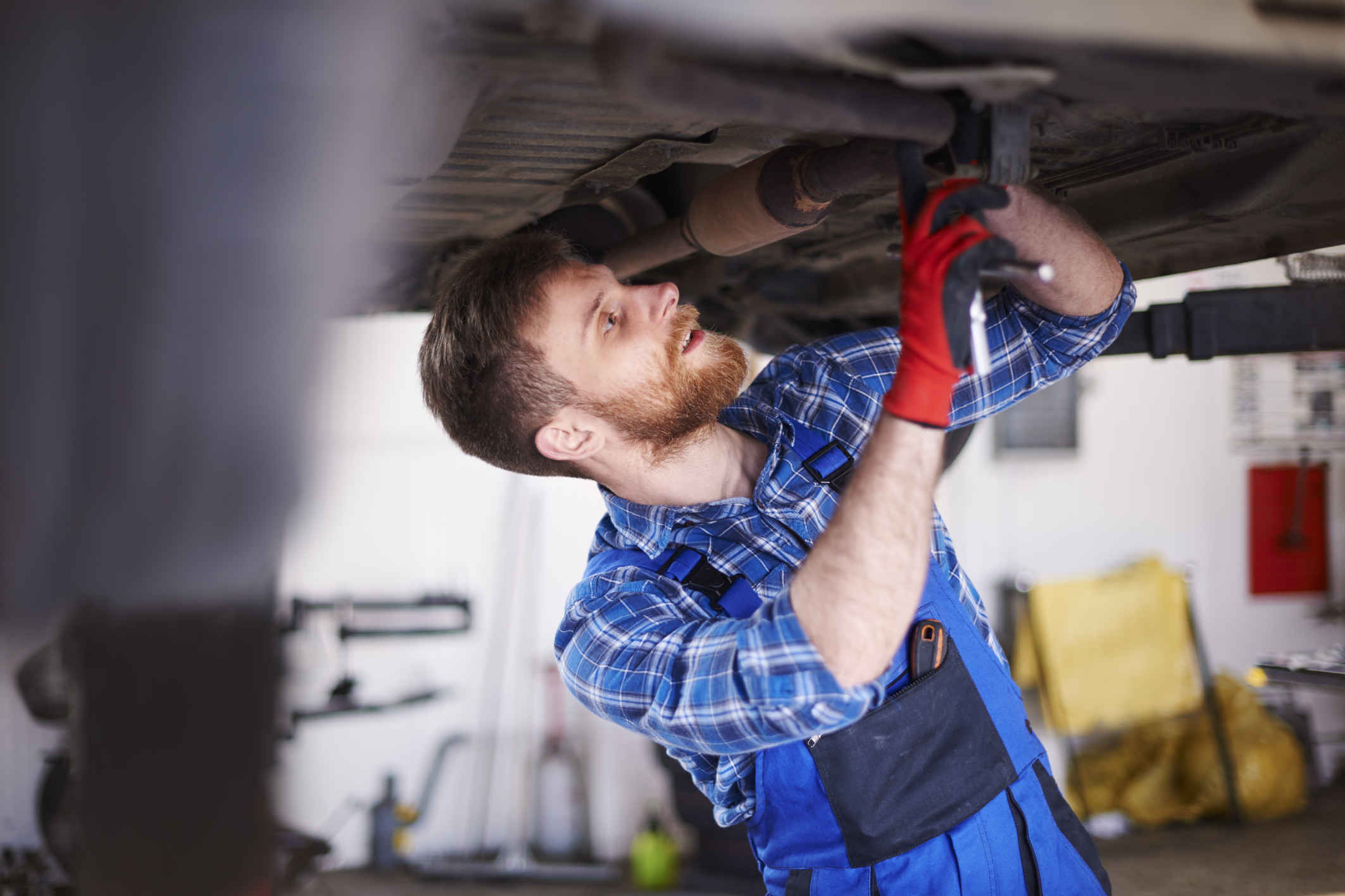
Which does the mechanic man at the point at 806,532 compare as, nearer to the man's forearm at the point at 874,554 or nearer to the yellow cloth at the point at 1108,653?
the man's forearm at the point at 874,554

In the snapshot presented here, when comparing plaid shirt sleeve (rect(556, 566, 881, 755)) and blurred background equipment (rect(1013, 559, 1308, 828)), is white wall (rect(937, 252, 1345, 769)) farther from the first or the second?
plaid shirt sleeve (rect(556, 566, 881, 755))

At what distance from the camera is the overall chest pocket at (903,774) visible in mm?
1042

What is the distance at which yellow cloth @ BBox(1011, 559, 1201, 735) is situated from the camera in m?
3.58

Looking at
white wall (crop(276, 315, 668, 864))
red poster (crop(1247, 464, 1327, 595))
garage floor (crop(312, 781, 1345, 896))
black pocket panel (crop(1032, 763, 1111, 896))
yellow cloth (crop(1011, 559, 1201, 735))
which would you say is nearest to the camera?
black pocket panel (crop(1032, 763, 1111, 896))

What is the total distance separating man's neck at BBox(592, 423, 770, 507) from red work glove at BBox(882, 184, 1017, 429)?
460mm

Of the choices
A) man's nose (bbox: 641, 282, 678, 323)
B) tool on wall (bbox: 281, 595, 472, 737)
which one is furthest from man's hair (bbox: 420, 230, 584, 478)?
tool on wall (bbox: 281, 595, 472, 737)

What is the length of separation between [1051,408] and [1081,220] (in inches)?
117

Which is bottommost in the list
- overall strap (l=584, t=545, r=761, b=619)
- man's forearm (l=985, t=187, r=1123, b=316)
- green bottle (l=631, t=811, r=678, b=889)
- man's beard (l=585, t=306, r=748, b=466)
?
green bottle (l=631, t=811, r=678, b=889)

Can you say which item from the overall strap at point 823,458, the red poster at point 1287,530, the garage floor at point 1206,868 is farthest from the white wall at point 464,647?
the red poster at point 1287,530

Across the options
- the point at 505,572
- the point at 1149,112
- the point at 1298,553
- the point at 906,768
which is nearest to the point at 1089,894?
the point at 906,768

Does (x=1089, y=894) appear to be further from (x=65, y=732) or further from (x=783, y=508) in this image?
(x=65, y=732)

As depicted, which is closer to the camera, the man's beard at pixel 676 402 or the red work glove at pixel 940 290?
the red work glove at pixel 940 290

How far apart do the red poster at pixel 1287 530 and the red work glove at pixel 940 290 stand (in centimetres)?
411

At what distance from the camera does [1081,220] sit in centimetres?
110
